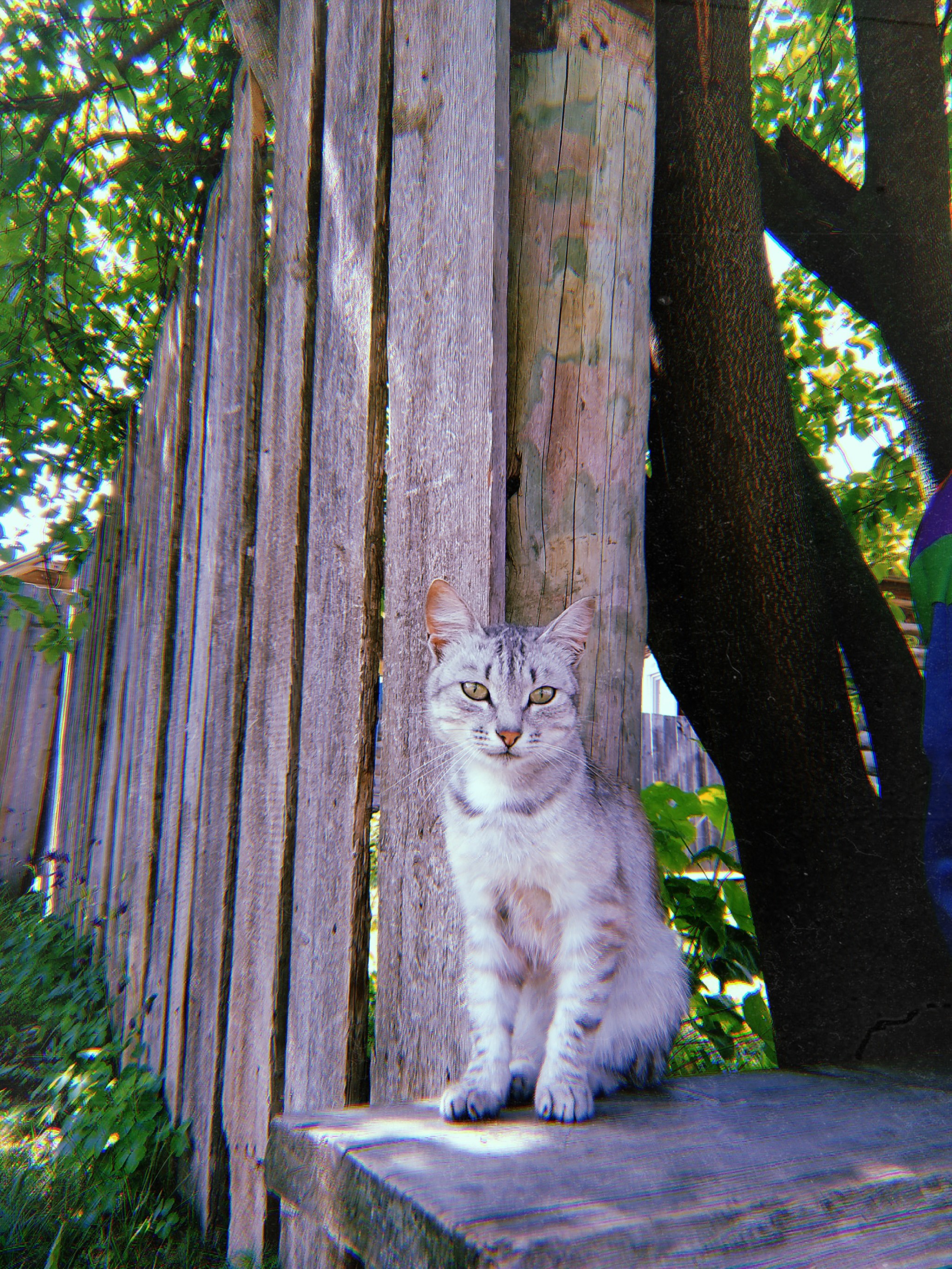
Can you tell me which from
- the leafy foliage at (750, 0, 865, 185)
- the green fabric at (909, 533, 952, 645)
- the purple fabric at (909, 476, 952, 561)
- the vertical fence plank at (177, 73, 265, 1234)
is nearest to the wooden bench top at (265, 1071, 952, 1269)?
the green fabric at (909, 533, 952, 645)

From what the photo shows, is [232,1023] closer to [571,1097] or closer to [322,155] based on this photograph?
[571,1097]

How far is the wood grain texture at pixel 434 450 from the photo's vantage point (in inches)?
59.2

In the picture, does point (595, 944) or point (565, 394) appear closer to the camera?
point (595, 944)

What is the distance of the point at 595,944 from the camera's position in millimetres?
1303

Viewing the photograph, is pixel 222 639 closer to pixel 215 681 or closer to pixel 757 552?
pixel 215 681

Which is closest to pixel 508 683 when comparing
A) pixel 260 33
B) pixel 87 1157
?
pixel 87 1157

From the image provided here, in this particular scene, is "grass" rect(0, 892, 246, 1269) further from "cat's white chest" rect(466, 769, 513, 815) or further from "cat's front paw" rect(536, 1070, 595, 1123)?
"cat's white chest" rect(466, 769, 513, 815)

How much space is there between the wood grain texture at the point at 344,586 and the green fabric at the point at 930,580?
1.15m

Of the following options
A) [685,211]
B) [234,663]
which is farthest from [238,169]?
[234,663]

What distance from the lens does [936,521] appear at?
1.62 m

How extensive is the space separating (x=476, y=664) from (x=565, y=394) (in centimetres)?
64

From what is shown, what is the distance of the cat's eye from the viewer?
1.40 meters

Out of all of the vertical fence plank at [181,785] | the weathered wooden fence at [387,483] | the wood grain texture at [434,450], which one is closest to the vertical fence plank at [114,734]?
the vertical fence plank at [181,785]

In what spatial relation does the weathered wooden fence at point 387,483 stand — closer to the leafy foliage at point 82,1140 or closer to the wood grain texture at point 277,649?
the wood grain texture at point 277,649
